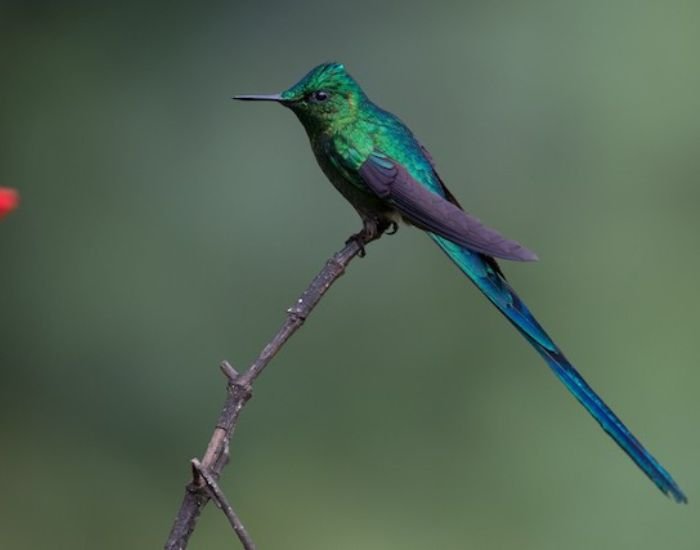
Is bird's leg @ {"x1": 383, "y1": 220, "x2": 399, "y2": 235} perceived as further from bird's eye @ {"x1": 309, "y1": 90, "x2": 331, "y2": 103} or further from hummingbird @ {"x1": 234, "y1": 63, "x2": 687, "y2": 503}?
bird's eye @ {"x1": 309, "y1": 90, "x2": 331, "y2": 103}

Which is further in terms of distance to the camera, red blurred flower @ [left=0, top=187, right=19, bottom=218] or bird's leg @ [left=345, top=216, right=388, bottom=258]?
bird's leg @ [left=345, top=216, right=388, bottom=258]

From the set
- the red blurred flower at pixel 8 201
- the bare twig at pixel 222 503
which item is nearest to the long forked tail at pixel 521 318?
the bare twig at pixel 222 503

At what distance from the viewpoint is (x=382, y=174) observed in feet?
5.24

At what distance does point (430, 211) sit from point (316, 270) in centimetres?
152

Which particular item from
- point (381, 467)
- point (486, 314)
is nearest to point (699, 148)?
point (486, 314)

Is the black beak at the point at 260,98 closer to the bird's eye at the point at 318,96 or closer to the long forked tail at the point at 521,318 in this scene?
the bird's eye at the point at 318,96

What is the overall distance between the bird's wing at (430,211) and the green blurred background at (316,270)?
1360 millimetres

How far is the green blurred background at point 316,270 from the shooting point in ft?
9.70

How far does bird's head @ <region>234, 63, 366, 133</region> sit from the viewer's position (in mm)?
1633

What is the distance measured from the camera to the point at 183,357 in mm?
3057

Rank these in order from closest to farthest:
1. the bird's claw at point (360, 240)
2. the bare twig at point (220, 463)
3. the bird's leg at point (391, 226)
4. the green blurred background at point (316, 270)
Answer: the bare twig at point (220, 463)
the bird's claw at point (360, 240)
the bird's leg at point (391, 226)
the green blurred background at point (316, 270)

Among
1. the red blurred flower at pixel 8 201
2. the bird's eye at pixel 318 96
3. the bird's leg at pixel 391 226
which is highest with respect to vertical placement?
the bird's eye at pixel 318 96

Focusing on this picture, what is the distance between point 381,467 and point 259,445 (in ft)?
1.00

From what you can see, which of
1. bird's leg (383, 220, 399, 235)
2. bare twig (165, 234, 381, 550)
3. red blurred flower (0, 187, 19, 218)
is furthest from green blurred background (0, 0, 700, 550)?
red blurred flower (0, 187, 19, 218)
